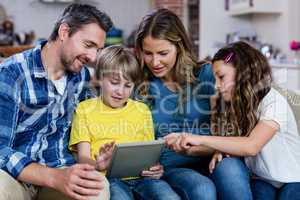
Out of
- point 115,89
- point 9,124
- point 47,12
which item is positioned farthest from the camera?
point 47,12

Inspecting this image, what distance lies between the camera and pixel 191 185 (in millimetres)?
1410

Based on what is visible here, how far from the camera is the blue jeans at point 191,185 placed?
1373mm

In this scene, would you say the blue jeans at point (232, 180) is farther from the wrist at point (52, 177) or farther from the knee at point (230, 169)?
the wrist at point (52, 177)

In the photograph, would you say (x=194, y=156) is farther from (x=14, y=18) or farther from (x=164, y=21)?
(x=14, y=18)

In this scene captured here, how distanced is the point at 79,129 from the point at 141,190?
290 mm

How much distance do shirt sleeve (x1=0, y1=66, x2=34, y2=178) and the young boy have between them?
239 mm

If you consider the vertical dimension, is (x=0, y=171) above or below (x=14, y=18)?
below

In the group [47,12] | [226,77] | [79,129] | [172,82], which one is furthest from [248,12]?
[79,129]

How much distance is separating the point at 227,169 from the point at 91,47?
59 centimetres

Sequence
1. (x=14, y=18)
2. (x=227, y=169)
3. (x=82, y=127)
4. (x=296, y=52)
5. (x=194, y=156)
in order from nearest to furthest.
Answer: (x=227, y=169), (x=82, y=127), (x=194, y=156), (x=296, y=52), (x=14, y=18)

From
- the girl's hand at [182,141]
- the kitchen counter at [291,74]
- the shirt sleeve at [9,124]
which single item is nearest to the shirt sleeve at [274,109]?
the girl's hand at [182,141]

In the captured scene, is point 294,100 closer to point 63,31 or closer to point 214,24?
point 63,31

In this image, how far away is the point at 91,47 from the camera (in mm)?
1518

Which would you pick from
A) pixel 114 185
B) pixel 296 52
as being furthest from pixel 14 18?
pixel 114 185
